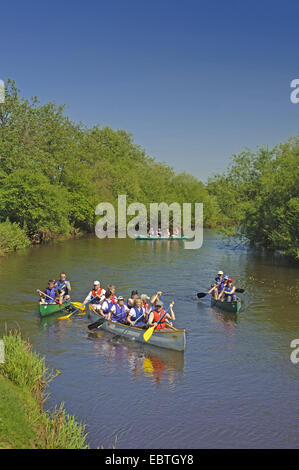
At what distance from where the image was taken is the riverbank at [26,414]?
9438mm

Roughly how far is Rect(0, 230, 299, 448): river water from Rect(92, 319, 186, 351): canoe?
0.28 meters

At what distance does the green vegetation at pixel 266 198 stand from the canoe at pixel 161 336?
2057 centimetres

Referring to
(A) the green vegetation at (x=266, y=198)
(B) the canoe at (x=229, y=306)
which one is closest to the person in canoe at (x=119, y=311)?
(B) the canoe at (x=229, y=306)

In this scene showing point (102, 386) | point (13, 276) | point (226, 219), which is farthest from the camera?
point (226, 219)

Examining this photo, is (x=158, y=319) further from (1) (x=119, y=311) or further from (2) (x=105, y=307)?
(2) (x=105, y=307)

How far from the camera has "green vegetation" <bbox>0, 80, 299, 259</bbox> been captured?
4125cm

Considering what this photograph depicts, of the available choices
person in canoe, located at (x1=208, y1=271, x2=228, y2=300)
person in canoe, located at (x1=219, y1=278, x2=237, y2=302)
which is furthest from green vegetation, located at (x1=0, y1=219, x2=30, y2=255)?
person in canoe, located at (x1=219, y1=278, x2=237, y2=302)

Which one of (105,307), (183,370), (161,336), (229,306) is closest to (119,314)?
(105,307)

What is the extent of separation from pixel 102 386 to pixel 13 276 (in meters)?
19.3

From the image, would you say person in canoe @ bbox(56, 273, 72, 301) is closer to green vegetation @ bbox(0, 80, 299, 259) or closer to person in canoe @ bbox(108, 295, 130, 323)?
person in canoe @ bbox(108, 295, 130, 323)

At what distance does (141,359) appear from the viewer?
17125 mm

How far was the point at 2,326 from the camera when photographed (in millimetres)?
20578

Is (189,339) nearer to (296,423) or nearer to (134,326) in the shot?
(134,326)
